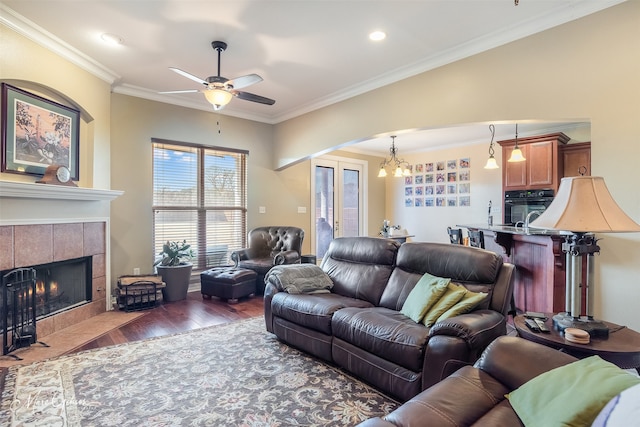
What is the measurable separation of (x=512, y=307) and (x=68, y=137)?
5.38m

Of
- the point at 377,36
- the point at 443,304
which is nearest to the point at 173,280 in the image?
the point at 443,304

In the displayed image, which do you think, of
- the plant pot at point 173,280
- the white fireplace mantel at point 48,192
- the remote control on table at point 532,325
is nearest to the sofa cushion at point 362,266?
the remote control on table at point 532,325

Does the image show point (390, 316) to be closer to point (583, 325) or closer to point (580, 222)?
point (583, 325)

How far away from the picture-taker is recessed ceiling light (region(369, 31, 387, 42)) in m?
3.13

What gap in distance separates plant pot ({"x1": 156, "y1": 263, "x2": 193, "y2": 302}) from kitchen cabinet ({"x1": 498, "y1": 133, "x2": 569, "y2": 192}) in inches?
219

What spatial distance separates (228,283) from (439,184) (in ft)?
16.6

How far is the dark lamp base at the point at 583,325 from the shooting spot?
1744 mm

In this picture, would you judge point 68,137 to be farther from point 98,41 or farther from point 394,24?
point 394,24

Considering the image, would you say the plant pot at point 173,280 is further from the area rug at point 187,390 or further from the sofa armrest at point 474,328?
the sofa armrest at point 474,328

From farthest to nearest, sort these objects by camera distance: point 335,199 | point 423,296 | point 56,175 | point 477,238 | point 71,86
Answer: point 335,199
point 477,238
point 71,86
point 56,175
point 423,296

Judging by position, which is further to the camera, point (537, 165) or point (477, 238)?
point (537, 165)

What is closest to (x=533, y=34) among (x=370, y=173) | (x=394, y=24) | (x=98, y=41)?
(x=394, y=24)

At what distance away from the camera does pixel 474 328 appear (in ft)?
6.51

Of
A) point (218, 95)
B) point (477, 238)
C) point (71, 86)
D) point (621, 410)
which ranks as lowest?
point (621, 410)
